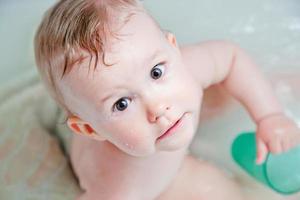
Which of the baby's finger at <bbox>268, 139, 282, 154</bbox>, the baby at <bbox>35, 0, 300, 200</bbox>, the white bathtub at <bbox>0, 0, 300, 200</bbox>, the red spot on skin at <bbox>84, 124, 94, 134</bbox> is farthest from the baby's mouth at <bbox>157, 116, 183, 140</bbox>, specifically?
the white bathtub at <bbox>0, 0, 300, 200</bbox>

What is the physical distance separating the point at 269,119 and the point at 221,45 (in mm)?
140

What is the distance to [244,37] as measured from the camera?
1202mm

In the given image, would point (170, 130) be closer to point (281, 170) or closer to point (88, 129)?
point (88, 129)

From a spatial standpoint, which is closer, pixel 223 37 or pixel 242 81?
pixel 242 81

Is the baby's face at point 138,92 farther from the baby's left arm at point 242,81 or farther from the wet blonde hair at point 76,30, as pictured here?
the baby's left arm at point 242,81

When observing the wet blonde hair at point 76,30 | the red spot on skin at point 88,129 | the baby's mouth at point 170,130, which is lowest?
the red spot on skin at point 88,129

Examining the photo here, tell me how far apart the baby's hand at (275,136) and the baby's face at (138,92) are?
0.19m

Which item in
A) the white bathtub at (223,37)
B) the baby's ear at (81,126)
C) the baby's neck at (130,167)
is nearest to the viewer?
the baby's ear at (81,126)

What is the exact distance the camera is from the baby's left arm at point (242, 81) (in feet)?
3.21

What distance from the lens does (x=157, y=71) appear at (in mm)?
761

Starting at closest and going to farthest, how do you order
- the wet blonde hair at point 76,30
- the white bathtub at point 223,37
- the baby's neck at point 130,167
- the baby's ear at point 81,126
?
the wet blonde hair at point 76,30 < the baby's ear at point 81,126 < the baby's neck at point 130,167 < the white bathtub at point 223,37

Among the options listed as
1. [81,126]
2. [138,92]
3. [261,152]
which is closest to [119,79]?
[138,92]

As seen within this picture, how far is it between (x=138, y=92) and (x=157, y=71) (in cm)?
4

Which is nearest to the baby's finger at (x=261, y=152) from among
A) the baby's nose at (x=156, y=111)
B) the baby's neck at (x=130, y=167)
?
the baby's neck at (x=130, y=167)
